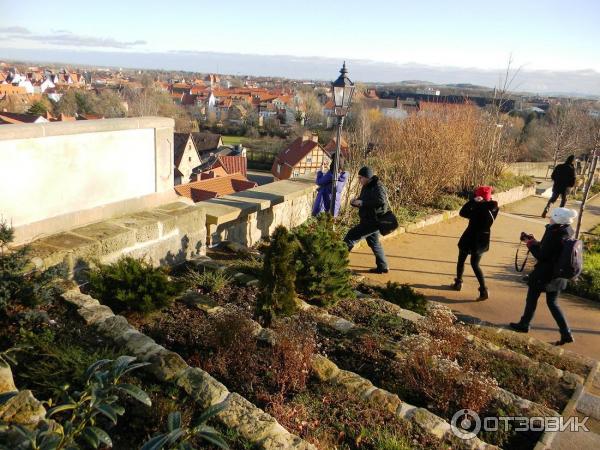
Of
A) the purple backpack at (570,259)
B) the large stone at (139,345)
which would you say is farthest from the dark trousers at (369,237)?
the large stone at (139,345)

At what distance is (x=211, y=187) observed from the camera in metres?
29.9

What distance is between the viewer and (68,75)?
146 m

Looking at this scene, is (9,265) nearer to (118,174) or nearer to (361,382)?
(118,174)

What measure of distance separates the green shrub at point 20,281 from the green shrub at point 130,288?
0.49m

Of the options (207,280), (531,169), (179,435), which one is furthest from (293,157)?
(179,435)

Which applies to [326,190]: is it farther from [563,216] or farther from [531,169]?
[531,169]

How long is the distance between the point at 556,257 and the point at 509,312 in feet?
4.21

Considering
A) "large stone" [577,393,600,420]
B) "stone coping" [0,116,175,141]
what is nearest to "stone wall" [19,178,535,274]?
"stone coping" [0,116,175,141]

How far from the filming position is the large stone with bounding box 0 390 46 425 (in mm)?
2344

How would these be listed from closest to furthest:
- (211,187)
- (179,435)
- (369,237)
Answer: (179,435) < (369,237) < (211,187)

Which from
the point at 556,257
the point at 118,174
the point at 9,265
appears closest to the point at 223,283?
the point at 118,174

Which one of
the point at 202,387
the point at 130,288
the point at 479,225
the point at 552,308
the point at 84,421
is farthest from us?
the point at 479,225

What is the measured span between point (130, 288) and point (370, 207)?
351 centimetres

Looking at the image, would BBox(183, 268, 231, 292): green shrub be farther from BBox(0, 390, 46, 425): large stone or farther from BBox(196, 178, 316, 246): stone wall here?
BBox(0, 390, 46, 425): large stone
